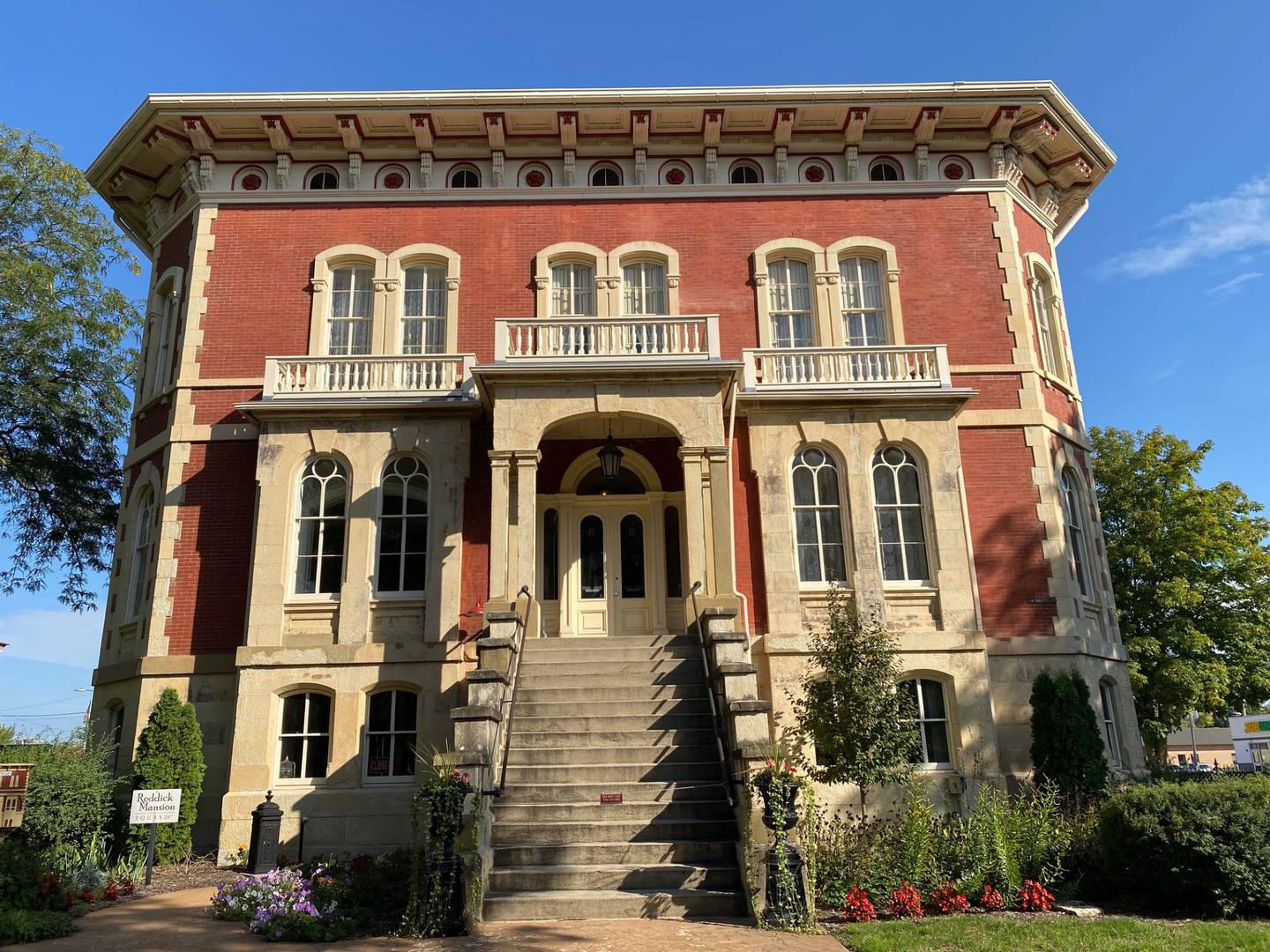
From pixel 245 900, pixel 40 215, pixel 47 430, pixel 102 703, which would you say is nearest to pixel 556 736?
pixel 245 900

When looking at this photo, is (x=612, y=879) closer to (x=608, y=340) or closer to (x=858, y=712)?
(x=858, y=712)

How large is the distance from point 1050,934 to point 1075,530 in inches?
398

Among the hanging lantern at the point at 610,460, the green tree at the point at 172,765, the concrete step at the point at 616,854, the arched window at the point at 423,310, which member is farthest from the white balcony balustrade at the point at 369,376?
the concrete step at the point at 616,854

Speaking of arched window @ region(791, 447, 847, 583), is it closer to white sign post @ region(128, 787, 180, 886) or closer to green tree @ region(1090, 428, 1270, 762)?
white sign post @ region(128, 787, 180, 886)

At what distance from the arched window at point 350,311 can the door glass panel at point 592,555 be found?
16.9ft

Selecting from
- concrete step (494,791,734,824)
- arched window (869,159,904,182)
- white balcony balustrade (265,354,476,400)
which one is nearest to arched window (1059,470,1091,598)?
arched window (869,159,904,182)

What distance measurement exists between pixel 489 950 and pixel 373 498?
8.86 m

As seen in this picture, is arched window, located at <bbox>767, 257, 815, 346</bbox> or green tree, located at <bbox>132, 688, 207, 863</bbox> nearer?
green tree, located at <bbox>132, 688, 207, 863</bbox>

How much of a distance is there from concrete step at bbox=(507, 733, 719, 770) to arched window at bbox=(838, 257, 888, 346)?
865 cm

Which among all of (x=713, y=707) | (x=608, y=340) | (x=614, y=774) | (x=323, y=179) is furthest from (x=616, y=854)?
(x=323, y=179)

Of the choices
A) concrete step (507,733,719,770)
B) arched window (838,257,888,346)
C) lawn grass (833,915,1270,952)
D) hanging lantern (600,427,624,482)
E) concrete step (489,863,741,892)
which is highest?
arched window (838,257,888,346)

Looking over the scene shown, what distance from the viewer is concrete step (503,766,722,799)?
1104 cm

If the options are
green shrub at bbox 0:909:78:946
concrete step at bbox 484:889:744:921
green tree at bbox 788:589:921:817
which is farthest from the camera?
green tree at bbox 788:589:921:817

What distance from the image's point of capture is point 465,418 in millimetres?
15664
